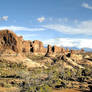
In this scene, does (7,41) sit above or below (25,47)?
above

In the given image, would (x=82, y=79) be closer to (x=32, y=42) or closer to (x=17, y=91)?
(x=17, y=91)

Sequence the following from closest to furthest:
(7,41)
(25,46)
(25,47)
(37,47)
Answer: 1. (7,41)
2. (25,47)
3. (25,46)
4. (37,47)

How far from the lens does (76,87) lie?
35.9 metres

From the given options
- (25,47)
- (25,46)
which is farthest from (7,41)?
(25,46)

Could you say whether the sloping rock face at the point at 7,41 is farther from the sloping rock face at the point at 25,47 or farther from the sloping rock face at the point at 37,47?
the sloping rock face at the point at 37,47

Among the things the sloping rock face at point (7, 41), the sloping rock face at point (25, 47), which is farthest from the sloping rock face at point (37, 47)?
the sloping rock face at point (7, 41)

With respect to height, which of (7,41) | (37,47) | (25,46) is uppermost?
(25,46)

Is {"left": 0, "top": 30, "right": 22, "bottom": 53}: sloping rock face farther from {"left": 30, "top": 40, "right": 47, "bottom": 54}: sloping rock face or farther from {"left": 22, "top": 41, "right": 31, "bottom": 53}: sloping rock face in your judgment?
{"left": 30, "top": 40, "right": 47, "bottom": 54}: sloping rock face

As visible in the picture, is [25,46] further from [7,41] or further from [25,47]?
[7,41]

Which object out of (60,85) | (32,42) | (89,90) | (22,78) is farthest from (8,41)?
(32,42)

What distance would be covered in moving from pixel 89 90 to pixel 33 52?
114464 millimetres

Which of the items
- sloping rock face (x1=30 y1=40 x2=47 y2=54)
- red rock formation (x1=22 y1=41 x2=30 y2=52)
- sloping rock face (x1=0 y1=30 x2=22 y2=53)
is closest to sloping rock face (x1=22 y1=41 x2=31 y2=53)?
red rock formation (x1=22 y1=41 x2=30 y2=52)

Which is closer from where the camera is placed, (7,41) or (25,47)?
(7,41)

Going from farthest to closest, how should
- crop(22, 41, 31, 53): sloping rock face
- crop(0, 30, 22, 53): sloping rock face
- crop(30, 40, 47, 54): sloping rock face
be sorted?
1. crop(30, 40, 47, 54): sloping rock face
2. crop(22, 41, 31, 53): sloping rock face
3. crop(0, 30, 22, 53): sloping rock face
